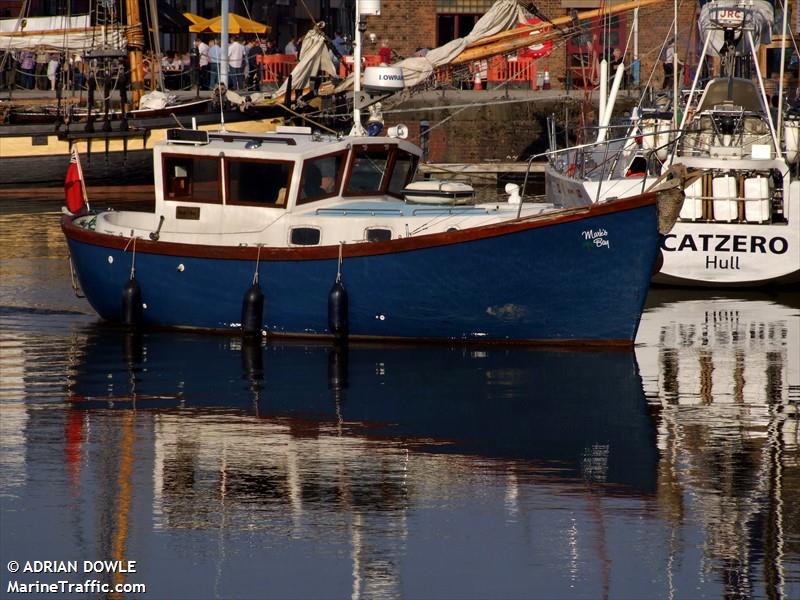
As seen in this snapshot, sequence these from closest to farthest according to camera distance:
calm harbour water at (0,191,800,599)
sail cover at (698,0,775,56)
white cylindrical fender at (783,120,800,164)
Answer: calm harbour water at (0,191,800,599)
sail cover at (698,0,775,56)
white cylindrical fender at (783,120,800,164)

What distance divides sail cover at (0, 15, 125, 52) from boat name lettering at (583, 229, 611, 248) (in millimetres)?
26192

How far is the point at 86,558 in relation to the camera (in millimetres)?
10891

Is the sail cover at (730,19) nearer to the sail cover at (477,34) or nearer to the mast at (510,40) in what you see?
the sail cover at (477,34)

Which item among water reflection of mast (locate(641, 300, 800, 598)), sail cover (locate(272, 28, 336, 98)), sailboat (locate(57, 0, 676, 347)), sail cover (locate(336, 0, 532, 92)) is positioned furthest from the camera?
sail cover (locate(272, 28, 336, 98))

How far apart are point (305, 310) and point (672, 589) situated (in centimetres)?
901

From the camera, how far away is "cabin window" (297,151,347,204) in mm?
18828

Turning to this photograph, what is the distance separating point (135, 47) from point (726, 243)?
72.6 ft

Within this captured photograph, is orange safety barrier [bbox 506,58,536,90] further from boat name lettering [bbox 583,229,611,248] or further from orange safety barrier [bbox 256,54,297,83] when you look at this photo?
boat name lettering [bbox 583,229,611,248]

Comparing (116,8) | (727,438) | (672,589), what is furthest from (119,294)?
(116,8)

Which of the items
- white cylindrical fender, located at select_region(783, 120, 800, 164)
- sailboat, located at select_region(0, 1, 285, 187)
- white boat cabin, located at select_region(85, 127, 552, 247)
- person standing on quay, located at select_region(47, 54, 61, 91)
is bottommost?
white boat cabin, located at select_region(85, 127, 552, 247)

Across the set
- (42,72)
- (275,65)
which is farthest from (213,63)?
(42,72)

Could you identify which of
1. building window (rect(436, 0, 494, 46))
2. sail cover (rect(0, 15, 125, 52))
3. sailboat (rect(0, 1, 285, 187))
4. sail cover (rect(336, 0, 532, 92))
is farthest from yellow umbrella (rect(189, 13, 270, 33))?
sail cover (rect(336, 0, 532, 92))

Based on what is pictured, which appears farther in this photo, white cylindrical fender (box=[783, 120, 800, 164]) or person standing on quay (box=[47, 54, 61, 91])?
person standing on quay (box=[47, 54, 61, 91])

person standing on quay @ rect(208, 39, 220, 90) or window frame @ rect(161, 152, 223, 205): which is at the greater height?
person standing on quay @ rect(208, 39, 220, 90)
